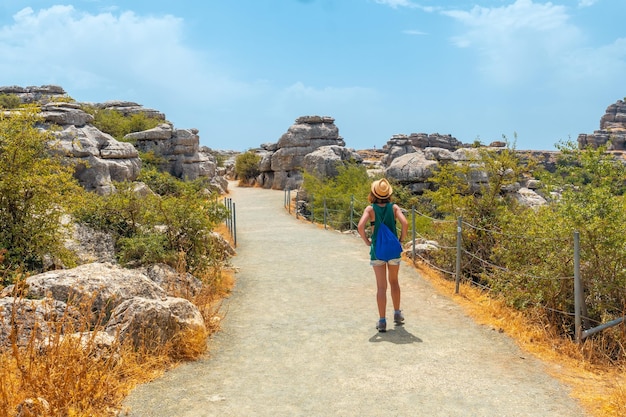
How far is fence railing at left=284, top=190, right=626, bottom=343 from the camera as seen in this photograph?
20.6 feet

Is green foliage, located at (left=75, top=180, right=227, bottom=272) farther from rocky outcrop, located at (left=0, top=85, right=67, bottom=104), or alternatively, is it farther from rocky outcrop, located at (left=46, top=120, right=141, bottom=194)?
rocky outcrop, located at (left=0, top=85, right=67, bottom=104)

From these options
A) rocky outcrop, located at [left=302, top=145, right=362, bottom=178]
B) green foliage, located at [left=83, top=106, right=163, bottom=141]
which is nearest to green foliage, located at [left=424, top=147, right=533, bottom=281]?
rocky outcrop, located at [left=302, top=145, right=362, bottom=178]

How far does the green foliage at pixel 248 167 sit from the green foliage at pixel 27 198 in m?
36.0

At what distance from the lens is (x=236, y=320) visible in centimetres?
777

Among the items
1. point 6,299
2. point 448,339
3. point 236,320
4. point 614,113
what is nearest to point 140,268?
point 236,320

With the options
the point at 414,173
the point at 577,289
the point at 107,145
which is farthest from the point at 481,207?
the point at 107,145

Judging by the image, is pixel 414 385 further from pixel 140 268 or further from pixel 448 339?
pixel 140 268

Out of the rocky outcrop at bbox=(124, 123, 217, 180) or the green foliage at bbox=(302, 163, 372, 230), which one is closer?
the green foliage at bbox=(302, 163, 372, 230)

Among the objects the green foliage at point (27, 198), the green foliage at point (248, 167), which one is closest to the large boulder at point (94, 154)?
the green foliage at point (27, 198)

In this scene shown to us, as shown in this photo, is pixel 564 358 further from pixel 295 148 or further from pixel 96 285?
pixel 295 148

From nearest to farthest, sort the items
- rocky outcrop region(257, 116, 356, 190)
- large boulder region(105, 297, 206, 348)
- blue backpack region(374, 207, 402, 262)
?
large boulder region(105, 297, 206, 348), blue backpack region(374, 207, 402, 262), rocky outcrop region(257, 116, 356, 190)

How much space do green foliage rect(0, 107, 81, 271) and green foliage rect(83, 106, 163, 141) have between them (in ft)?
83.5

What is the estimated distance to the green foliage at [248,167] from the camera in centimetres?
4456

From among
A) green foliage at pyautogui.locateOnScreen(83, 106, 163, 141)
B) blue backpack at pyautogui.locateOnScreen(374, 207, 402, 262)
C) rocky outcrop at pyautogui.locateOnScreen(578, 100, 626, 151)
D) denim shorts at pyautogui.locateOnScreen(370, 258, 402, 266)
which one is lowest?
denim shorts at pyautogui.locateOnScreen(370, 258, 402, 266)
